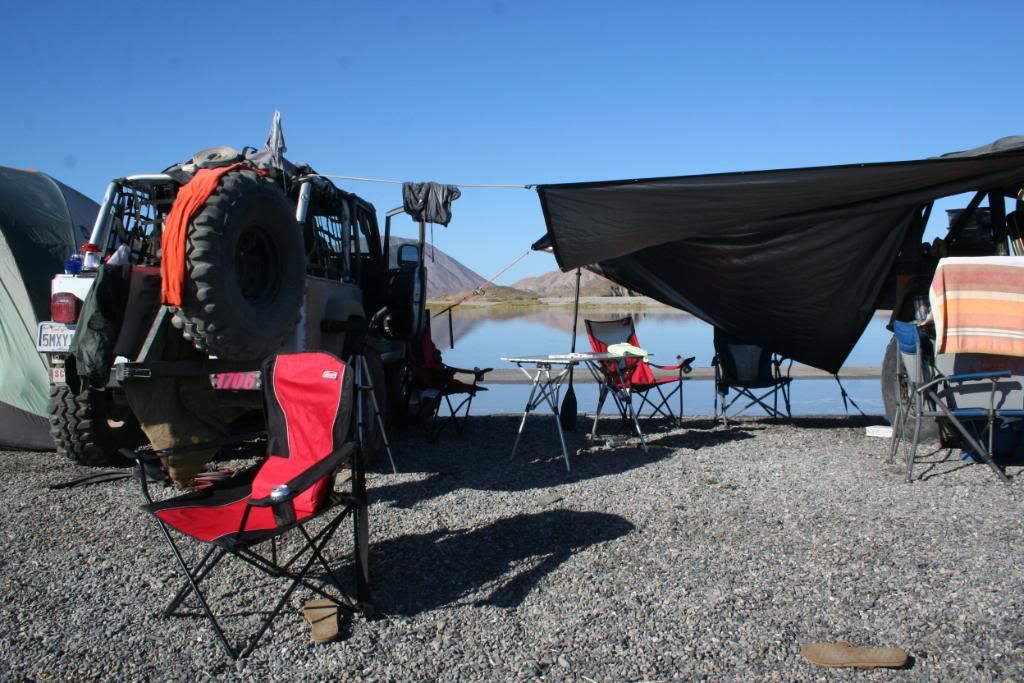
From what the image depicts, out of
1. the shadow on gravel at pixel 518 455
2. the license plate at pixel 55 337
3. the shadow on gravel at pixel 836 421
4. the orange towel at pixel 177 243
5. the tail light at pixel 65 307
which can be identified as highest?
the orange towel at pixel 177 243

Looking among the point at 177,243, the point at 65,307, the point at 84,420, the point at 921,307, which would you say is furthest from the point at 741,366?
the point at 65,307

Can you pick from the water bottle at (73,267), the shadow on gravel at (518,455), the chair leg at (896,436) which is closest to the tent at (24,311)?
the water bottle at (73,267)

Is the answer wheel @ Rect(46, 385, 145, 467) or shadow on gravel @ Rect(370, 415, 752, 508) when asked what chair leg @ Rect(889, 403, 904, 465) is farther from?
wheel @ Rect(46, 385, 145, 467)

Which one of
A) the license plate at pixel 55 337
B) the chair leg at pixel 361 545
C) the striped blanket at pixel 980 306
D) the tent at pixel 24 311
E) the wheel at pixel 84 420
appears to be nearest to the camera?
the chair leg at pixel 361 545

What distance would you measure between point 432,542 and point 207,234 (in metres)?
1.83

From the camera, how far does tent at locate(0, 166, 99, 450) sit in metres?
6.49

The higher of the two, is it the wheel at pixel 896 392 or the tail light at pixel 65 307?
the tail light at pixel 65 307

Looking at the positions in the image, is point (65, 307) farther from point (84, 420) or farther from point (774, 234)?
point (774, 234)

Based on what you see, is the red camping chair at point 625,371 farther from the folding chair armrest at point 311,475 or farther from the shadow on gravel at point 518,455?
the folding chair armrest at point 311,475

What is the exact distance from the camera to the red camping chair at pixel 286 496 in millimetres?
2809

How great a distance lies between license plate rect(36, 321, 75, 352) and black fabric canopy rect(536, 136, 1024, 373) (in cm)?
305

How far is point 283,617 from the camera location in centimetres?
298

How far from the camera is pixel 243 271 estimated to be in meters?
4.52

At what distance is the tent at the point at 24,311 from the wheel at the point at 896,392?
6.48 meters
